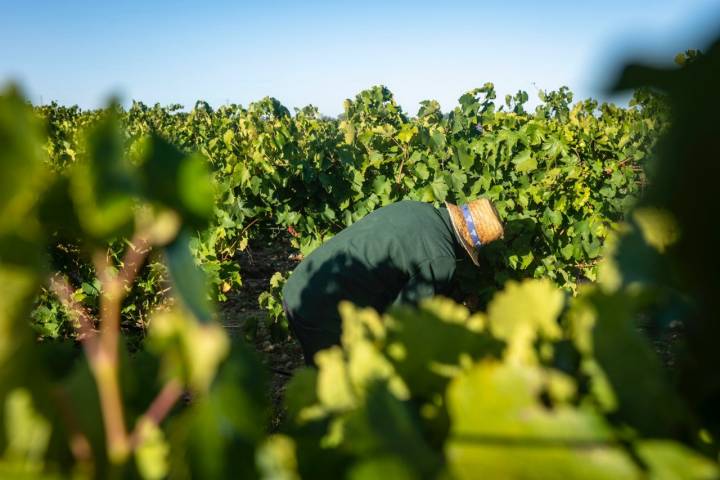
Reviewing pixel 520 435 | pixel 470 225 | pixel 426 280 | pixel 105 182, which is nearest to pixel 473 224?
pixel 470 225

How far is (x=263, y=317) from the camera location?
25.5 ft

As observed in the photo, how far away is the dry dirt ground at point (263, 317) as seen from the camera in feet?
16.9

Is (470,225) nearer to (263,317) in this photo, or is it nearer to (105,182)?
(105,182)

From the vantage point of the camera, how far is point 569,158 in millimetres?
5715

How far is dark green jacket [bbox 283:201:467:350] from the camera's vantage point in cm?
351

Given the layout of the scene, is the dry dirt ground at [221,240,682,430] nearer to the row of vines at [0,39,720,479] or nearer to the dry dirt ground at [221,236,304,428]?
the dry dirt ground at [221,236,304,428]

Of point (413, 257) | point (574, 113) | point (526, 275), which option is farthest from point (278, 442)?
point (574, 113)

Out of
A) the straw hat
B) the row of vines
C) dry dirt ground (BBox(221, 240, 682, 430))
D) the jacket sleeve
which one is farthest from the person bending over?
the row of vines

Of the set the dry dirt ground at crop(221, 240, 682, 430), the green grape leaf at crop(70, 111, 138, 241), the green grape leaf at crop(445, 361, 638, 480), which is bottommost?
the dry dirt ground at crop(221, 240, 682, 430)

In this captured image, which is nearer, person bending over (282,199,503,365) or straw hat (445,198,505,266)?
person bending over (282,199,503,365)

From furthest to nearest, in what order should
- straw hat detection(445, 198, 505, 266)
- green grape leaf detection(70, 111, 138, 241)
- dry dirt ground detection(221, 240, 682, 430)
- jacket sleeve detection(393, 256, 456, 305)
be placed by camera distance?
dry dirt ground detection(221, 240, 682, 430), straw hat detection(445, 198, 505, 266), jacket sleeve detection(393, 256, 456, 305), green grape leaf detection(70, 111, 138, 241)

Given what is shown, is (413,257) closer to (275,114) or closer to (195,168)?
(195,168)

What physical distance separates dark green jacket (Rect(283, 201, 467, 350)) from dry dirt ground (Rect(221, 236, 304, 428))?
498 millimetres

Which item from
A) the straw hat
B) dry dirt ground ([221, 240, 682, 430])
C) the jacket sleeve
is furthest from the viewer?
dry dirt ground ([221, 240, 682, 430])
